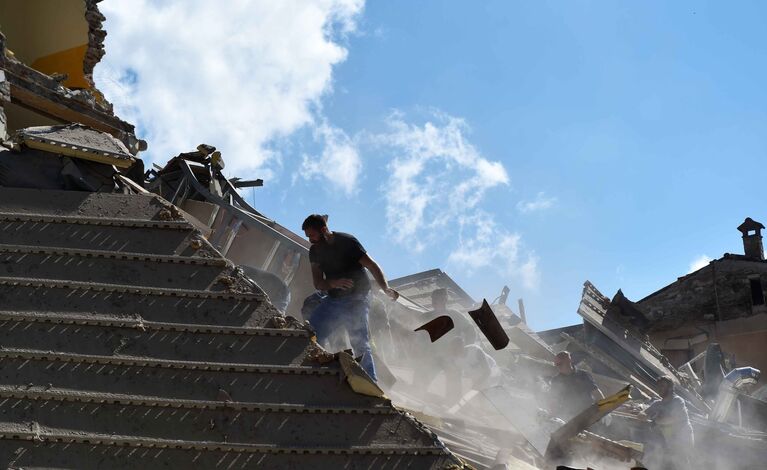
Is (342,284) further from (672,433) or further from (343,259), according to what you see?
(672,433)

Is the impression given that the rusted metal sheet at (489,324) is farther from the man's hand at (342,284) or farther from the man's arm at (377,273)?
the man's hand at (342,284)

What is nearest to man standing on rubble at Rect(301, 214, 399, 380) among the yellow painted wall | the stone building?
the yellow painted wall

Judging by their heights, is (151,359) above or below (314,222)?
below

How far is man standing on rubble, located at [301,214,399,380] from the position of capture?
680 cm

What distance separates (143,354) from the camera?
4.71m

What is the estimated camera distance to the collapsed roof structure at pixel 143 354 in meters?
4.41

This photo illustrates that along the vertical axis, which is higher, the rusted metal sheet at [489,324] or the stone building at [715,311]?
the stone building at [715,311]

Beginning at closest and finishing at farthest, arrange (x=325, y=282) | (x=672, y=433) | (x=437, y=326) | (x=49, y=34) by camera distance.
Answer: (x=437, y=326), (x=325, y=282), (x=672, y=433), (x=49, y=34)

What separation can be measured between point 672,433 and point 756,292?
766 inches

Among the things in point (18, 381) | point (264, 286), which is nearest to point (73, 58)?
point (264, 286)

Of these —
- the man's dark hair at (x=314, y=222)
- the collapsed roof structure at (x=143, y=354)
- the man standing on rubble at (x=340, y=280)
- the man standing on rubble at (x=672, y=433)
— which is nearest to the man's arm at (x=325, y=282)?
the man standing on rubble at (x=340, y=280)

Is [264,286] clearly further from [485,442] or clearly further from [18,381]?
[18,381]

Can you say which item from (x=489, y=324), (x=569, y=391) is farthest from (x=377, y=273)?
(x=569, y=391)

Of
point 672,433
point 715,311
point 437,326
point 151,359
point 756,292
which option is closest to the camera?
point 151,359
